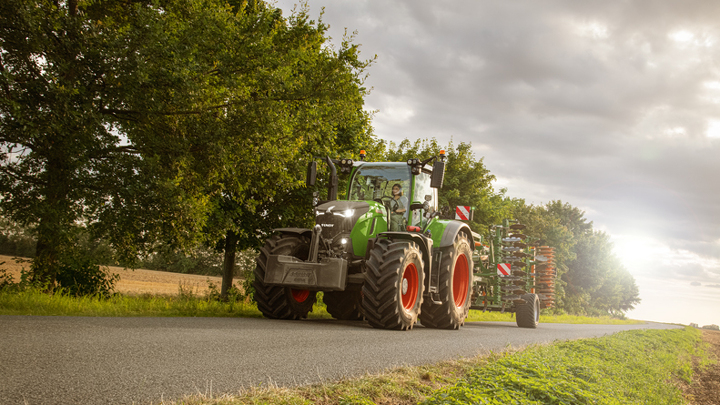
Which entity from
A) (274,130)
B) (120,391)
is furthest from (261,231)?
(120,391)

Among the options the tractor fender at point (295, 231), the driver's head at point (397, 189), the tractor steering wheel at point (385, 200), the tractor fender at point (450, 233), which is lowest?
the tractor fender at point (295, 231)

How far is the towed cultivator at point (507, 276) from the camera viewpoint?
1308cm

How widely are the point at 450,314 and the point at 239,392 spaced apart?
6.79m

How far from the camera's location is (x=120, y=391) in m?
3.08

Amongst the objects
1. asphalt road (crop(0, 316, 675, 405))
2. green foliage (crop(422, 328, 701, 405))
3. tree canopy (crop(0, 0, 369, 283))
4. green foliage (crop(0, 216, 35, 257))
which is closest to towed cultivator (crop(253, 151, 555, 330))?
asphalt road (crop(0, 316, 675, 405))

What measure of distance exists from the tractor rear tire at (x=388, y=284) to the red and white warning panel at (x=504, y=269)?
5.82m

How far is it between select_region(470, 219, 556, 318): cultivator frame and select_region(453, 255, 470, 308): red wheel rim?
1760 mm

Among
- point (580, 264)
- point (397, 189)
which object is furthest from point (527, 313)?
point (580, 264)

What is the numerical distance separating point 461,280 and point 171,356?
742 centimetres

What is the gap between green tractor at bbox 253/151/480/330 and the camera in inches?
305

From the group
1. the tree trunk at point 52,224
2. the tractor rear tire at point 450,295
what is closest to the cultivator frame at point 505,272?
the tractor rear tire at point 450,295

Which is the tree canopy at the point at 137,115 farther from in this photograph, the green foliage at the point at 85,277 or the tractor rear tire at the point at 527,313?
the tractor rear tire at the point at 527,313

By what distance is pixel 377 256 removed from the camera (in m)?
7.79

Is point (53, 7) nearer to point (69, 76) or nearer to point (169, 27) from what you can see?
point (69, 76)
